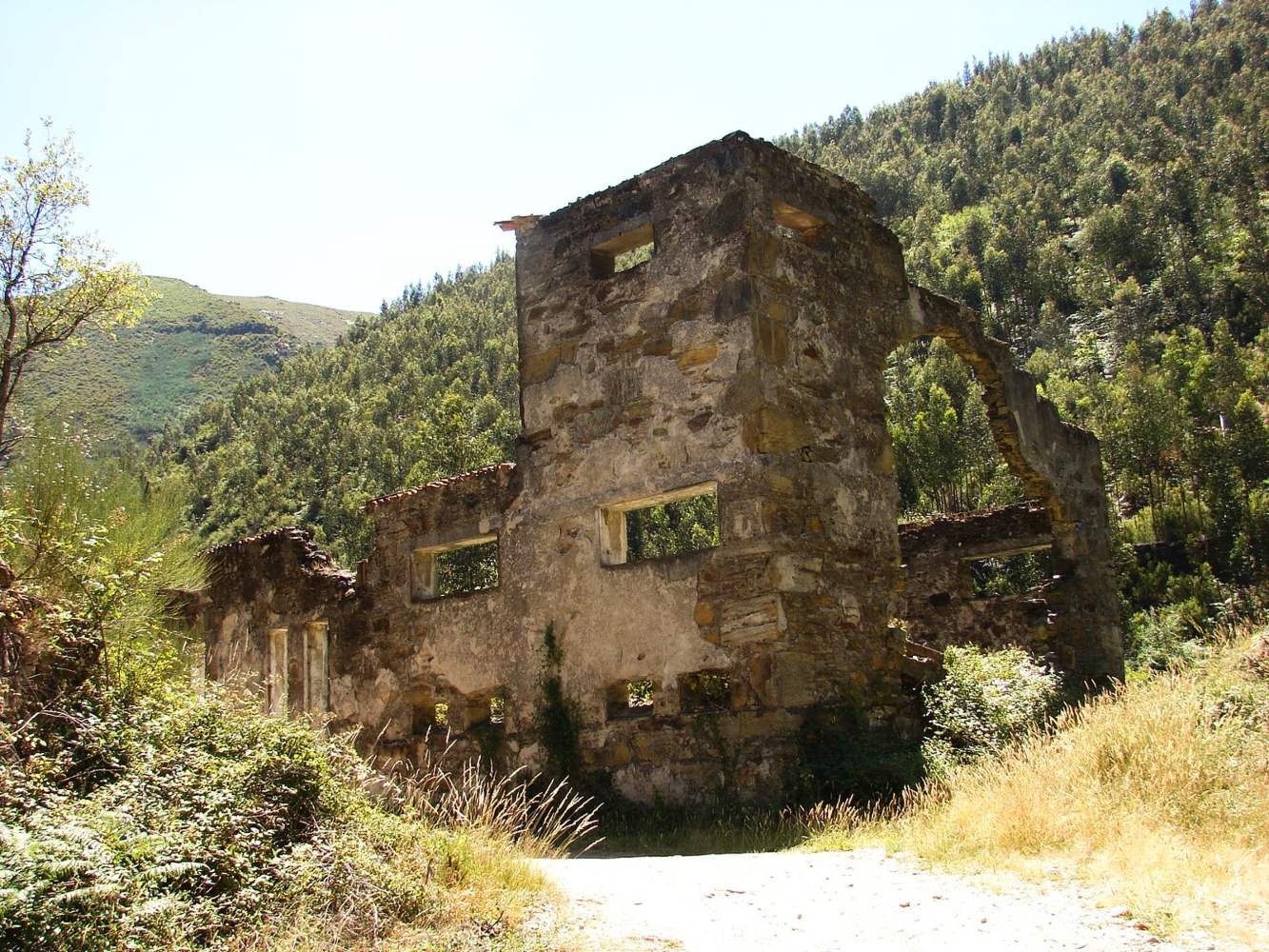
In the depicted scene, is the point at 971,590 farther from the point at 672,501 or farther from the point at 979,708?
the point at 672,501

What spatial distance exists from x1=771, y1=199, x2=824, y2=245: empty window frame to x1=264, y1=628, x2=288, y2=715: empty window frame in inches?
292

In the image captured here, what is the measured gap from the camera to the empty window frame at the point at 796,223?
989 centimetres

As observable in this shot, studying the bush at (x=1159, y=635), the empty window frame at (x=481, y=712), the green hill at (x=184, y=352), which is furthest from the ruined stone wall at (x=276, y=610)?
the green hill at (x=184, y=352)

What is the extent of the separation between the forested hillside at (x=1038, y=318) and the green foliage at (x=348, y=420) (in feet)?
0.79

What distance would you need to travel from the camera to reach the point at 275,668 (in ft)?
43.4

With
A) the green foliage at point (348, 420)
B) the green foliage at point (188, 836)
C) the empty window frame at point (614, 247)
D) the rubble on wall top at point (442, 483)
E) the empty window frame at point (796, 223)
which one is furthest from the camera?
the green foliage at point (348, 420)

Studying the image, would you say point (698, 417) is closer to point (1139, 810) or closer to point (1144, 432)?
point (1139, 810)

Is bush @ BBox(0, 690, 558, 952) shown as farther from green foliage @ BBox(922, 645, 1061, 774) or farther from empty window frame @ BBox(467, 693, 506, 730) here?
empty window frame @ BBox(467, 693, 506, 730)

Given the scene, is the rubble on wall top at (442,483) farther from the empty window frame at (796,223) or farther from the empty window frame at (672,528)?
the empty window frame at (672,528)

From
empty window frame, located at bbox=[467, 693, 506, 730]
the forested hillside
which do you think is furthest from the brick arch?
the forested hillside

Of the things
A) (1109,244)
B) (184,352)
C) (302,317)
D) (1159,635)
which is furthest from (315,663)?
(302,317)

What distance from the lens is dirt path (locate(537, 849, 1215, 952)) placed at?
4.65m

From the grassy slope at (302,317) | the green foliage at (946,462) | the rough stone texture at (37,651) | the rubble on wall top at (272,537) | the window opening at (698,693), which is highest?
the grassy slope at (302,317)

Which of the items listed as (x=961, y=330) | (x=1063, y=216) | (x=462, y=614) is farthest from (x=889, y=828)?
(x=1063, y=216)
